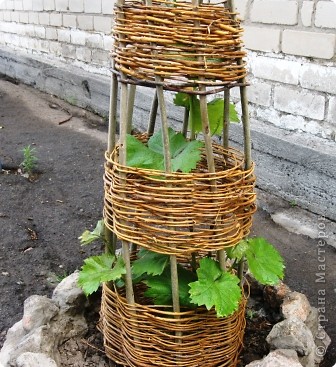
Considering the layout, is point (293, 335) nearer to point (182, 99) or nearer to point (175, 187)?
point (175, 187)

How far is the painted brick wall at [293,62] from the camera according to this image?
3.47 meters

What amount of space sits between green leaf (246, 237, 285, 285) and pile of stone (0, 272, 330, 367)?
252 mm

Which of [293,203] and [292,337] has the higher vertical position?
[292,337]

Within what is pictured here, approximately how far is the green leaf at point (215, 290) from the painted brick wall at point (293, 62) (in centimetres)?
215

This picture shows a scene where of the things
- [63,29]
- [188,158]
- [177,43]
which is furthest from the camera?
[63,29]

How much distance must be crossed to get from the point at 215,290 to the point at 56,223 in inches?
90.4

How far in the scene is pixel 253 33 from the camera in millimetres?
3975

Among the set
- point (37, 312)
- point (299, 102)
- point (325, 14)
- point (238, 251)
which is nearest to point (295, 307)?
point (238, 251)

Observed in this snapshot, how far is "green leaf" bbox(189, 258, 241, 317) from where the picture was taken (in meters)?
1.61

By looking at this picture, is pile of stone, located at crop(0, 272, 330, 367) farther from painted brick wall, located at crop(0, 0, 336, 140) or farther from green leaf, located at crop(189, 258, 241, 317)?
painted brick wall, located at crop(0, 0, 336, 140)

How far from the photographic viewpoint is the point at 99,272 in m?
1.77

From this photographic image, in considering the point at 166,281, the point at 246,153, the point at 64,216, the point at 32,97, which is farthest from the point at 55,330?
the point at 32,97

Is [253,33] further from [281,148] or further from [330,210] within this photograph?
[330,210]

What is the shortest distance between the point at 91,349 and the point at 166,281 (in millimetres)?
509
